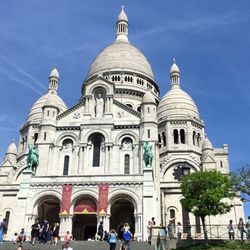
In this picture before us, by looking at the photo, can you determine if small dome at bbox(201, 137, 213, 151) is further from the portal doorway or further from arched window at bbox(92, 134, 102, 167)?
the portal doorway

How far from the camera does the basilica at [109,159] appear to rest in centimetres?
3747

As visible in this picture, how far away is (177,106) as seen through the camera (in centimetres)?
5656

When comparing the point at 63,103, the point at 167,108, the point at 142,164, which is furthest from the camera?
the point at 63,103

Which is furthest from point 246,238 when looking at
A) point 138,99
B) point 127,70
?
point 127,70

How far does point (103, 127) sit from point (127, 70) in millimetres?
20830

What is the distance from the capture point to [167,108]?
56.9 metres

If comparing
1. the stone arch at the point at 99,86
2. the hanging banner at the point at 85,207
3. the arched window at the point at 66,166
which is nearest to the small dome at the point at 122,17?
the stone arch at the point at 99,86

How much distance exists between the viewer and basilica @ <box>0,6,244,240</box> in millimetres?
37469

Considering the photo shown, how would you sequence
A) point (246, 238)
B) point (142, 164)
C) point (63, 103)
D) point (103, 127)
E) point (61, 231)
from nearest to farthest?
point (246, 238), point (61, 231), point (142, 164), point (103, 127), point (63, 103)

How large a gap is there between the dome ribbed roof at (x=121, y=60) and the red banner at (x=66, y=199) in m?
30.4

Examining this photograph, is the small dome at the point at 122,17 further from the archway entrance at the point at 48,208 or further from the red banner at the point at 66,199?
the red banner at the point at 66,199

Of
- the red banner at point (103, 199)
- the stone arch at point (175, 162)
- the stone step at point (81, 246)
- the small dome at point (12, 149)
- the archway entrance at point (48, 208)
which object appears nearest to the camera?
the stone step at point (81, 246)

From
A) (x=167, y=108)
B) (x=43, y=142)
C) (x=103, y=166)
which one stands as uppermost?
(x=167, y=108)

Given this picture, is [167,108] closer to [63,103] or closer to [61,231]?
[63,103]
